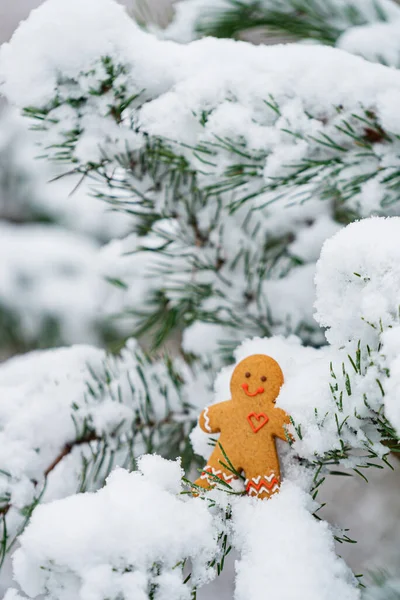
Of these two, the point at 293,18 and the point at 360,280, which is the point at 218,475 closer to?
the point at 360,280

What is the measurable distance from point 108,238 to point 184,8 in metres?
0.91

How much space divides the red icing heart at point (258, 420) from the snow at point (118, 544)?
0.29 feet

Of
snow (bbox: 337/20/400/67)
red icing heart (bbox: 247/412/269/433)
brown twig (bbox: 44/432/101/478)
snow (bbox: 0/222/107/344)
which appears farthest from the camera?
snow (bbox: 0/222/107/344)

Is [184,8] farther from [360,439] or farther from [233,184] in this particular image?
[360,439]

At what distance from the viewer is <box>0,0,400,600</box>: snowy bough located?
0.34m

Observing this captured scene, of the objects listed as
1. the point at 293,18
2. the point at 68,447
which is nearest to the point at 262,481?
the point at 68,447

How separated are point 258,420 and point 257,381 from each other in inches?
1.2

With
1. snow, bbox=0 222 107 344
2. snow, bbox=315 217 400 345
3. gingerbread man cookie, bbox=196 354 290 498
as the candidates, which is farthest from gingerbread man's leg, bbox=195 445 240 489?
snow, bbox=0 222 107 344

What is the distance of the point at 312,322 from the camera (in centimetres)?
68

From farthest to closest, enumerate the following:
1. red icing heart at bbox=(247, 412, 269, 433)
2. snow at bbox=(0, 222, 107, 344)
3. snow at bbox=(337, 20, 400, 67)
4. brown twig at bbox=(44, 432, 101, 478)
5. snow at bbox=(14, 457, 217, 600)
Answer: snow at bbox=(0, 222, 107, 344) → snow at bbox=(337, 20, 400, 67) → brown twig at bbox=(44, 432, 101, 478) → red icing heart at bbox=(247, 412, 269, 433) → snow at bbox=(14, 457, 217, 600)

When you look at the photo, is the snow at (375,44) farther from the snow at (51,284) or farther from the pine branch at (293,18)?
the snow at (51,284)

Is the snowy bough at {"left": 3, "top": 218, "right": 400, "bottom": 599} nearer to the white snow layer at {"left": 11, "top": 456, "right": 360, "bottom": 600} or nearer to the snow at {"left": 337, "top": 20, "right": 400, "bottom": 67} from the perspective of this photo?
the white snow layer at {"left": 11, "top": 456, "right": 360, "bottom": 600}

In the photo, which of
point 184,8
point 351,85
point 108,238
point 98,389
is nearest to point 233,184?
point 351,85

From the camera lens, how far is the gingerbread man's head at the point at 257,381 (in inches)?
17.0
